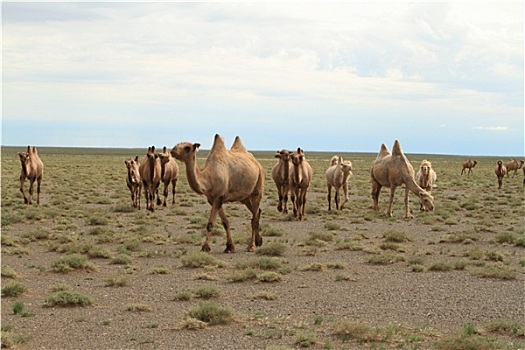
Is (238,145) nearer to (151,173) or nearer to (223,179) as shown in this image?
(223,179)

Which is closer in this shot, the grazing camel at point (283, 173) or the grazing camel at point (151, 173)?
the grazing camel at point (283, 173)

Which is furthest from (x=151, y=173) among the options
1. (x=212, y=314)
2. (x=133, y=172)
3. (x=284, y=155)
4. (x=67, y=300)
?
(x=212, y=314)

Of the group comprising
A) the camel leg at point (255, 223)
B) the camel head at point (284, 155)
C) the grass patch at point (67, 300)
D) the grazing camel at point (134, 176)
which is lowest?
the grass patch at point (67, 300)

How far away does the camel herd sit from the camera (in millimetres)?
15578

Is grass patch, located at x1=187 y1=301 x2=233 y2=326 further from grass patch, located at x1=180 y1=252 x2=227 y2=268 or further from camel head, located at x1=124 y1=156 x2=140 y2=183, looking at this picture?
camel head, located at x1=124 y1=156 x2=140 y2=183

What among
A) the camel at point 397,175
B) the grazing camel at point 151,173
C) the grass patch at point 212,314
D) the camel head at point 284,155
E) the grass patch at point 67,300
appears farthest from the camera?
the grazing camel at point 151,173

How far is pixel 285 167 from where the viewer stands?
23875 millimetres

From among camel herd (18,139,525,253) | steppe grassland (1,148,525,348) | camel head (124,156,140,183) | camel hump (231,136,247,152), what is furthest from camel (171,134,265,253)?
camel head (124,156,140,183)

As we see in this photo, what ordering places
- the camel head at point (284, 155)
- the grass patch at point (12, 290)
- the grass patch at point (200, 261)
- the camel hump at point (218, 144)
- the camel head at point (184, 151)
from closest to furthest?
the grass patch at point (12, 290)
the grass patch at point (200, 261)
the camel head at point (184, 151)
the camel hump at point (218, 144)
the camel head at point (284, 155)

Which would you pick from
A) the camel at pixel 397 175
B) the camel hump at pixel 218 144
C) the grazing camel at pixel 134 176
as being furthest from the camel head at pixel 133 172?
the camel hump at pixel 218 144

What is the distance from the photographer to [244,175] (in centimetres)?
1617

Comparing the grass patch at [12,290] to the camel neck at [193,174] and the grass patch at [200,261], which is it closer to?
the grass patch at [200,261]

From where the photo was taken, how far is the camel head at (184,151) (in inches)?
576

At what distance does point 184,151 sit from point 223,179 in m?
1.30
